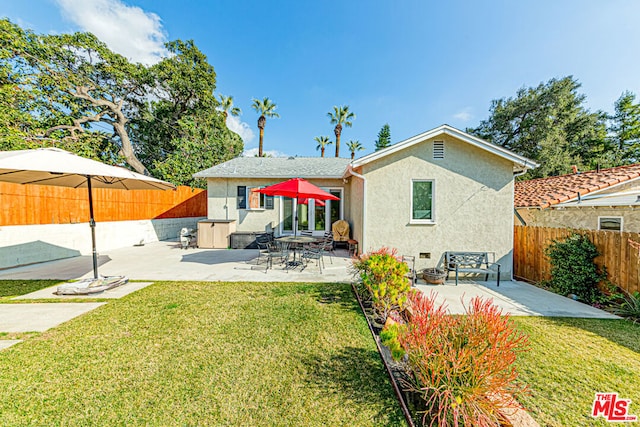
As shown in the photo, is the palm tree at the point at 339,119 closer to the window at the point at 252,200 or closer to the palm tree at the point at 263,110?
the palm tree at the point at 263,110

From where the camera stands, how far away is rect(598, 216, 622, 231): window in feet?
26.7

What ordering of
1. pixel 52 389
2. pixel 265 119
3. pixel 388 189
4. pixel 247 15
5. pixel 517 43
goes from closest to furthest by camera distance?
pixel 52 389
pixel 388 189
pixel 517 43
pixel 247 15
pixel 265 119

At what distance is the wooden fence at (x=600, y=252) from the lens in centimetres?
542

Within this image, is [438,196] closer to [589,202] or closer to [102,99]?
[589,202]

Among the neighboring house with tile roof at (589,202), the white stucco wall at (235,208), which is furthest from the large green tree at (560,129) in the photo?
the white stucco wall at (235,208)

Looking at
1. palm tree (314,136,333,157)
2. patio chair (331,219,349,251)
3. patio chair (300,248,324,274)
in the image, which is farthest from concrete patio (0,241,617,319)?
palm tree (314,136,333,157)

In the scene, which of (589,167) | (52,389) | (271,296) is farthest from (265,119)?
(589,167)

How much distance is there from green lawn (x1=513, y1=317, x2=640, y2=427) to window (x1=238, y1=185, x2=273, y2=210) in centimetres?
1168

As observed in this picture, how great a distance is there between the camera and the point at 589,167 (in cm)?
2248

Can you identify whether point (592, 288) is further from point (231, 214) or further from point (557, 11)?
point (231, 214)

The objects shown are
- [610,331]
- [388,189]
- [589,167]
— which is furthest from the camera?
[589,167]

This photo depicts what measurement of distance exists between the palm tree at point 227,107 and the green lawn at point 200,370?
3023cm

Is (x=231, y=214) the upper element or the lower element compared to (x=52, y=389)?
upper

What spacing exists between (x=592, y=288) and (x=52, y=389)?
10769mm
